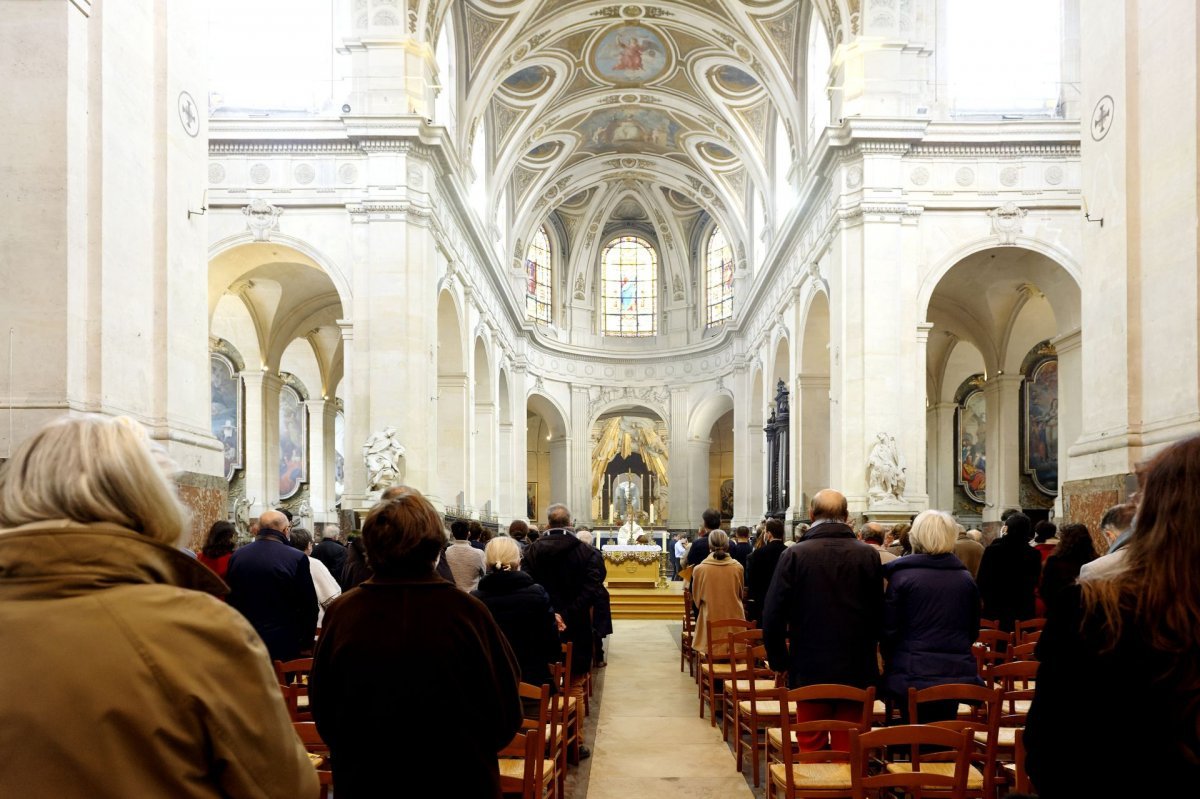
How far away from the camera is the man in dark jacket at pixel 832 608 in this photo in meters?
5.55

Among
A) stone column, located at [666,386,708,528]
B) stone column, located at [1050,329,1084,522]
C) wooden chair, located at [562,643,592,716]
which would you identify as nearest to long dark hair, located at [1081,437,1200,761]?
wooden chair, located at [562,643,592,716]

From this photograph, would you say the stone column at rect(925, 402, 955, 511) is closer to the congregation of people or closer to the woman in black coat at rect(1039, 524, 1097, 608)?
the woman in black coat at rect(1039, 524, 1097, 608)

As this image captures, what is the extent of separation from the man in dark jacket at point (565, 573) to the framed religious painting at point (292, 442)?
17.9m

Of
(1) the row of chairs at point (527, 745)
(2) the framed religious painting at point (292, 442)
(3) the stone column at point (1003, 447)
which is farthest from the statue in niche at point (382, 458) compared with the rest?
(3) the stone column at point (1003, 447)

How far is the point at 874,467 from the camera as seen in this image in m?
16.6

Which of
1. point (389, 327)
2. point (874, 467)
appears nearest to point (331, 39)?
point (389, 327)

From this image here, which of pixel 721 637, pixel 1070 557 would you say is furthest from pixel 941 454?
pixel 1070 557

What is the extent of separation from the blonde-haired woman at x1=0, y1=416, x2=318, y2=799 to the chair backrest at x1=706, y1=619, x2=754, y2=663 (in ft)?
21.5

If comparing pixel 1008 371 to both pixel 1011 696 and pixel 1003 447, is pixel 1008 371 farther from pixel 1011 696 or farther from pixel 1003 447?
pixel 1011 696

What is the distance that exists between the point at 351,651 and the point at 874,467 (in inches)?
562

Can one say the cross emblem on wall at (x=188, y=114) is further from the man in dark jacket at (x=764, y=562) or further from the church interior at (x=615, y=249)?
the man in dark jacket at (x=764, y=562)

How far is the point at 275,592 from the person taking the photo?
6.77m

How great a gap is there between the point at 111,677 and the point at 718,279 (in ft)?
121

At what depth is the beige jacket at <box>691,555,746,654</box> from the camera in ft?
31.6
